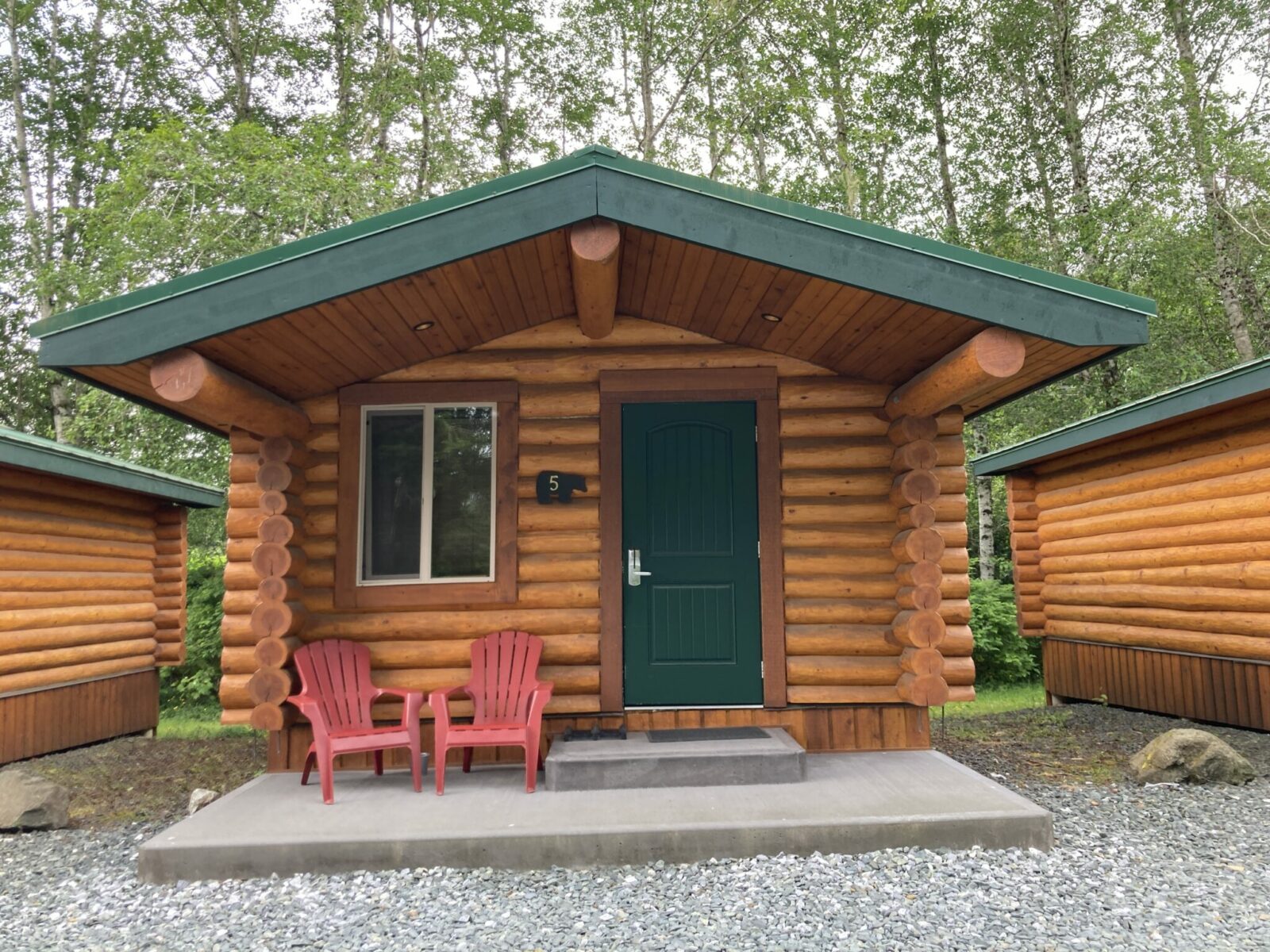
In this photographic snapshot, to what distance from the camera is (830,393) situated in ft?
16.7

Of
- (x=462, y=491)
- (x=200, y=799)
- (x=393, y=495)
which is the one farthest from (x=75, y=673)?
(x=462, y=491)

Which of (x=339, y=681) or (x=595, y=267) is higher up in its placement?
(x=595, y=267)

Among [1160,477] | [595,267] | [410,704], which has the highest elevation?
[595,267]

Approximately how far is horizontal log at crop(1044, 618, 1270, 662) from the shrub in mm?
2180

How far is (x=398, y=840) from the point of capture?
342 centimetres

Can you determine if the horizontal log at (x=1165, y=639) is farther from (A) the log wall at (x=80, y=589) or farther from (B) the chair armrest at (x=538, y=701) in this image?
(A) the log wall at (x=80, y=589)

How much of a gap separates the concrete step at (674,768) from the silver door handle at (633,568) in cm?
105

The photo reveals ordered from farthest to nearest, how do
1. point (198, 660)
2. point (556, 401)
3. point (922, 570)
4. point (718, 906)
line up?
point (198, 660) → point (556, 401) → point (922, 570) → point (718, 906)

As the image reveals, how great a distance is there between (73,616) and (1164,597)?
926cm

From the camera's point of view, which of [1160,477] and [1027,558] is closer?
[1160,477]

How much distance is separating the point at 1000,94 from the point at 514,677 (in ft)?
49.2

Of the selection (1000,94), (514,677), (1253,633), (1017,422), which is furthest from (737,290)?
(1000,94)

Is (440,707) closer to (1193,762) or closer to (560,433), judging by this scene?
(560,433)

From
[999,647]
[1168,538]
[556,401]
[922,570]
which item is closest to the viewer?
[922,570]
